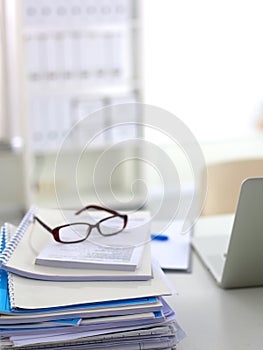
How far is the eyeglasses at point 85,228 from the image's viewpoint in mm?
1068

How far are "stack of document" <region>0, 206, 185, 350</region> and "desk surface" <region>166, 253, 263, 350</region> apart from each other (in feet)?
0.21

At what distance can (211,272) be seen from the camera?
1.18 metres

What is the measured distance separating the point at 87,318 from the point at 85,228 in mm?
311

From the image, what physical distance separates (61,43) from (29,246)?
2187 millimetres

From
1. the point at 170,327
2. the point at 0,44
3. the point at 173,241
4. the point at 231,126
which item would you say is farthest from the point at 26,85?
the point at 170,327

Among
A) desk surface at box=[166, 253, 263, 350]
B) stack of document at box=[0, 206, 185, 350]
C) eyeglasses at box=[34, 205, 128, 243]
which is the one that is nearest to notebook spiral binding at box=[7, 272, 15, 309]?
stack of document at box=[0, 206, 185, 350]

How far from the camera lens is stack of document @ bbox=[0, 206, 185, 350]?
0.81m

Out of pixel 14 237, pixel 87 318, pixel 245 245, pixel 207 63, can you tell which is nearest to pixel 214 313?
pixel 245 245

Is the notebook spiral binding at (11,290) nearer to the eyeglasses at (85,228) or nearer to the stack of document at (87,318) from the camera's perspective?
the stack of document at (87,318)

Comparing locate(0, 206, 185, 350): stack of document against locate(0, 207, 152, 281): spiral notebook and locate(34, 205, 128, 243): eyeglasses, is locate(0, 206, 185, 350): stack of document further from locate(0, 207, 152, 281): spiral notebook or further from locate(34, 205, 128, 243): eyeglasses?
locate(34, 205, 128, 243): eyeglasses

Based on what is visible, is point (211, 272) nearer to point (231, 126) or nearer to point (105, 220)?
point (105, 220)

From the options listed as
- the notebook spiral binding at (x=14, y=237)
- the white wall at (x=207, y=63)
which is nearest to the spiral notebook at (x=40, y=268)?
the notebook spiral binding at (x=14, y=237)

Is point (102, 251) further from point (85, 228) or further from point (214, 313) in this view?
point (214, 313)

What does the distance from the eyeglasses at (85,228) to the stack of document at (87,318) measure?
19 centimetres
